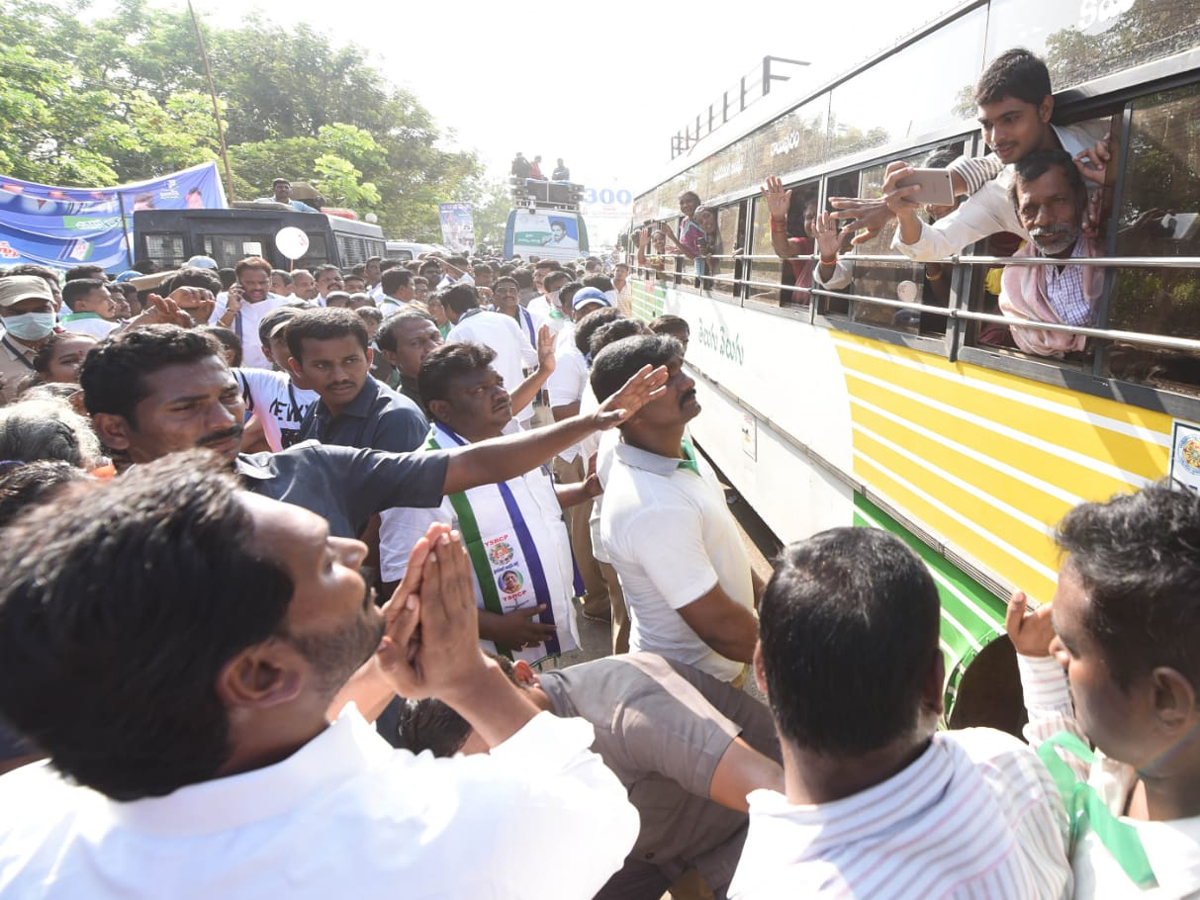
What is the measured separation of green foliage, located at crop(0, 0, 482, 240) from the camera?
56.0 feet

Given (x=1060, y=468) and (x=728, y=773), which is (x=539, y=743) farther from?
(x=1060, y=468)

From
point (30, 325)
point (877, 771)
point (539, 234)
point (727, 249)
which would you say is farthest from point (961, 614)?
point (539, 234)

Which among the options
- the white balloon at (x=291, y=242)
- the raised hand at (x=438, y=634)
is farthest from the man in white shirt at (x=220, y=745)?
the white balloon at (x=291, y=242)

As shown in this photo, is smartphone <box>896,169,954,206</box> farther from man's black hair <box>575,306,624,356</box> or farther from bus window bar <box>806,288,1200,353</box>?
man's black hair <box>575,306,624,356</box>

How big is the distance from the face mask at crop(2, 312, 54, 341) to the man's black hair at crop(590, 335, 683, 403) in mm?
3865

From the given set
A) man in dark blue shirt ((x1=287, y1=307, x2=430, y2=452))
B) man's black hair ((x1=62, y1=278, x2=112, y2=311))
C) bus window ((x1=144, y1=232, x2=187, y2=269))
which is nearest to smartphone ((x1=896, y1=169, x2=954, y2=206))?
man in dark blue shirt ((x1=287, y1=307, x2=430, y2=452))

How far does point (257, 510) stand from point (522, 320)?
5922 millimetres

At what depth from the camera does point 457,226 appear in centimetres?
2406

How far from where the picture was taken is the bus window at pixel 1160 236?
1753mm

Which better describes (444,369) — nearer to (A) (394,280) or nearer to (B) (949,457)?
(B) (949,457)

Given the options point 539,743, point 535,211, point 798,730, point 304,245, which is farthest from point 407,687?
point 535,211

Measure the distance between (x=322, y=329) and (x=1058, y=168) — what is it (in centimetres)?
250

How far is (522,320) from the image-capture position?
6.65 metres

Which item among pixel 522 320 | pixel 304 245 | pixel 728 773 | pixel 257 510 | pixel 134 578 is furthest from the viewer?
pixel 304 245
